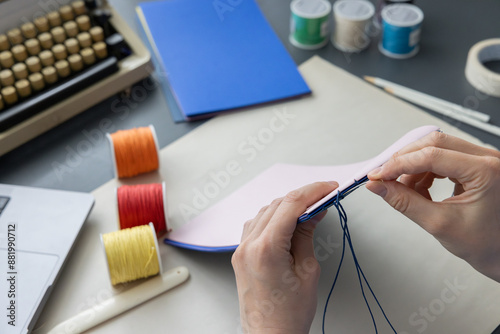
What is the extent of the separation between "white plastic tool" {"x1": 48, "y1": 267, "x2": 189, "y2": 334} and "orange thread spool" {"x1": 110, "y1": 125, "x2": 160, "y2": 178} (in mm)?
275

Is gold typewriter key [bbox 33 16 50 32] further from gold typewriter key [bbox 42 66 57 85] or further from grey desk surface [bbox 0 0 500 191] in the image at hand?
grey desk surface [bbox 0 0 500 191]

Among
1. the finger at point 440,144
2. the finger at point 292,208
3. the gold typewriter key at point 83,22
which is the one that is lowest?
the finger at point 292,208

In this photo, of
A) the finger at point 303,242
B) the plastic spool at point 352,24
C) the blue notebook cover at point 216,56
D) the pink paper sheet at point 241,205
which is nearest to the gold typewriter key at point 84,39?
the blue notebook cover at point 216,56

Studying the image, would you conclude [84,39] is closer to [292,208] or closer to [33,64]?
[33,64]

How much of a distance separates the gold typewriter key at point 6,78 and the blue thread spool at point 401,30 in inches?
39.3

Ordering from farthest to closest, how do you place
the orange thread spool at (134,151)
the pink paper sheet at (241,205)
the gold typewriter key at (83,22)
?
the gold typewriter key at (83,22) < the orange thread spool at (134,151) < the pink paper sheet at (241,205)

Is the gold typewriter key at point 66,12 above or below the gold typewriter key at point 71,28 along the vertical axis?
above

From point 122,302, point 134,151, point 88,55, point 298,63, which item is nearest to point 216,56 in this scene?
point 298,63

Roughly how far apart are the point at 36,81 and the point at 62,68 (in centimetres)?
7

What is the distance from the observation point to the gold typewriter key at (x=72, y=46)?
137 cm

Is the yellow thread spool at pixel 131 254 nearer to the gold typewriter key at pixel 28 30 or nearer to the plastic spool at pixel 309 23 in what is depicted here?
the gold typewriter key at pixel 28 30

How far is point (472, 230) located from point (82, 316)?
72 centimetres

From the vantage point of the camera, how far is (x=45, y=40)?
1361 millimetres

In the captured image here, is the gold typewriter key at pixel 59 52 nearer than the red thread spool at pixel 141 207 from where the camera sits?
No
